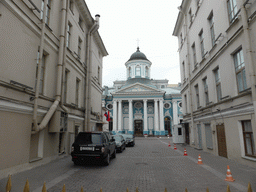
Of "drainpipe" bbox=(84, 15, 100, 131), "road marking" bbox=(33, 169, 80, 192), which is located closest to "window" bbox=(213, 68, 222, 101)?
"road marking" bbox=(33, 169, 80, 192)

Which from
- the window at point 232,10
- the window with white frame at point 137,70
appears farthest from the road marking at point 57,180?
the window with white frame at point 137,70

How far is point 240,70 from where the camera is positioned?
9.50 metres

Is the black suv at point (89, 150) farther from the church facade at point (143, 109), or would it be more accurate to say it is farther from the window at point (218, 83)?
the church facade at point (143, 109)

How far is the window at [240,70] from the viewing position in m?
9.23

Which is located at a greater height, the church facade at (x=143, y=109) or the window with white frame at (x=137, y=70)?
the window with white frame at (x=137, y=70)

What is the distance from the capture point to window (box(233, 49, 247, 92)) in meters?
9.23

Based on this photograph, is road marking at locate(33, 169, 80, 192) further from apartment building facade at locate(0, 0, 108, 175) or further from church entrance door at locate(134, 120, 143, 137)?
church entrance door at locate(134, 120, 143, 137)

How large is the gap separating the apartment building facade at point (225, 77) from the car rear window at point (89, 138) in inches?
282

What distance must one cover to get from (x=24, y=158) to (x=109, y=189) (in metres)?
4.34

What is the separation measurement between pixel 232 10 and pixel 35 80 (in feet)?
36.8

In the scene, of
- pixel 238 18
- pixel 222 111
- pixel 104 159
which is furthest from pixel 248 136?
pixel 104 159

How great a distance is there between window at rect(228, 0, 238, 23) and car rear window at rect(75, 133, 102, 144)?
947 centimetres

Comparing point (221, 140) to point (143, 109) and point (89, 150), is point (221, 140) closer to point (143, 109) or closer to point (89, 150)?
point (89, 150)

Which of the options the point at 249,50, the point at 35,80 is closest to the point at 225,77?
the point at 249,50
